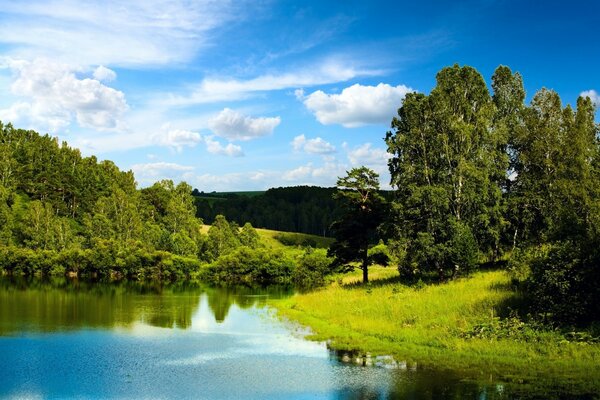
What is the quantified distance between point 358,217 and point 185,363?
36269mm

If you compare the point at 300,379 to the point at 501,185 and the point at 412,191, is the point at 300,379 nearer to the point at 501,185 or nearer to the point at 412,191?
the point at 412,191

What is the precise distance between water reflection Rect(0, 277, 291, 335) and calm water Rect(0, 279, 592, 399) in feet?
0.67

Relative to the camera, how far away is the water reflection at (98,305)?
48906mm

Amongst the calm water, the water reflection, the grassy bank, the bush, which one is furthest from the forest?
the water reflection

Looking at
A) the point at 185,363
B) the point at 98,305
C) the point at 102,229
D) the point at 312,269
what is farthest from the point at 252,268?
the point at 185,363

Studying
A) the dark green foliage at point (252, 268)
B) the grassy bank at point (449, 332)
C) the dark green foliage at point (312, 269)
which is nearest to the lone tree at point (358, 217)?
the grassy bank at point (449, 332)

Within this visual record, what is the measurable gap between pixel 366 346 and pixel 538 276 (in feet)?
38.9

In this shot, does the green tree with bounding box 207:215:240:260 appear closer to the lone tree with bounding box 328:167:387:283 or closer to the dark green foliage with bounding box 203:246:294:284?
the dark green foliage with bounding box 203:246:294:284

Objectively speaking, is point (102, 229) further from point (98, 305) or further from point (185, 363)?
point (185, 363)

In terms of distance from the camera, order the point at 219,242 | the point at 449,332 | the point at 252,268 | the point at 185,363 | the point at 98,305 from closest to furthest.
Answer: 1. the point at 185,363
2. the point at 449,332
3. the point at 98,305
4. the point at 252,268
5. the point at 219,242

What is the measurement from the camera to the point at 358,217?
65.6 metres

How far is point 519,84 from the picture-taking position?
65250 mm

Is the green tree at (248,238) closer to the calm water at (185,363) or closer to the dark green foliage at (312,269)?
the dark green foliage at (312,269)

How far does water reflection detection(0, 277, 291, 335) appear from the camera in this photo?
4891cm
